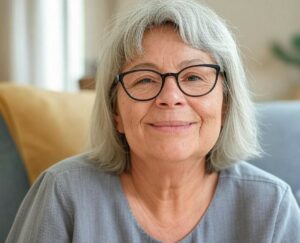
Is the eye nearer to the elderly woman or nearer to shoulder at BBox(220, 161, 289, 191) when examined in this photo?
the elderly woman

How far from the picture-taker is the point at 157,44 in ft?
3.32

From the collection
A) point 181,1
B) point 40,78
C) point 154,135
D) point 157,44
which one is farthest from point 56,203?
point 40,78

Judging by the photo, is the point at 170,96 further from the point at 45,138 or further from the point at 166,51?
the point at 45,138

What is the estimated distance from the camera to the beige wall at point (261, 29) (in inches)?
96.7

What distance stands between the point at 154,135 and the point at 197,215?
0.90 feet

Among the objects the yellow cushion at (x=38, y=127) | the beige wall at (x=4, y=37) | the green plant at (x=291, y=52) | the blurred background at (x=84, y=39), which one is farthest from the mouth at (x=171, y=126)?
the green plant at (x=291, y=52)

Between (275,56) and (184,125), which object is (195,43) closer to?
(184,125)

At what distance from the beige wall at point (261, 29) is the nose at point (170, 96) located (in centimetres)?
153

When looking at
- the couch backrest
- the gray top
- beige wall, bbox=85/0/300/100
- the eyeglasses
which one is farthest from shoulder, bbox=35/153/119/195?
beige wall, bbox=85/0/300/100

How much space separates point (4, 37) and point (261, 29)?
1.49 metres

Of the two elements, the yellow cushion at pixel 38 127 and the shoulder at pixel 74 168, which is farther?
the yellow cushion at pixel 38 127

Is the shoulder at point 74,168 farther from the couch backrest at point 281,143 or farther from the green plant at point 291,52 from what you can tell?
the green plant at point 291,52


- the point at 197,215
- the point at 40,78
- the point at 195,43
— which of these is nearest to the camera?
the point at 195,43

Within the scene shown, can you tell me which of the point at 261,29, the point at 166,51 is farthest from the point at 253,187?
the point at 261,29
